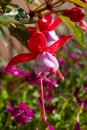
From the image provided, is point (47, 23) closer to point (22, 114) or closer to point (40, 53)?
point (40, 53)

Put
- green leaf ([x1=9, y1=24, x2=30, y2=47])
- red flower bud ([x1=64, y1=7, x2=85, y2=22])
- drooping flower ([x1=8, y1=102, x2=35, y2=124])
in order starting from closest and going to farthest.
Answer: red flower bud ([x1=64, y1=7, x2=85, y2=22]) < green leaf ([x1=9, y1=24, x2=30, y2=47]) < drooping flower ([x1=8, y1=102, x2=35, y2=124])

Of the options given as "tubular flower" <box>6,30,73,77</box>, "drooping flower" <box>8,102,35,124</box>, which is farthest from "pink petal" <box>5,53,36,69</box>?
"drooping flower" <box>8,102,35,124</box>

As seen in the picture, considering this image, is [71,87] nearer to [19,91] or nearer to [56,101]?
[19,91]

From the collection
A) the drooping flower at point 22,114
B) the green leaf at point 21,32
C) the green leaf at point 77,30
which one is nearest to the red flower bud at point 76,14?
the green leaf at point 77,30

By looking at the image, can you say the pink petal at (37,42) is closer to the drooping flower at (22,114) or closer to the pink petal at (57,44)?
the pink petal at (57,44)

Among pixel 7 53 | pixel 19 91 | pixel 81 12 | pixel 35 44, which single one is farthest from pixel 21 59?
pixel 7 53

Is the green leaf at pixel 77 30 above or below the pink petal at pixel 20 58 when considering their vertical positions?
above

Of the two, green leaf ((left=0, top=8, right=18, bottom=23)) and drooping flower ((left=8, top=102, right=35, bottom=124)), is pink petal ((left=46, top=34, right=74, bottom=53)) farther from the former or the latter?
drooping flower ((left=8, top=102, right=35, bottom=124))

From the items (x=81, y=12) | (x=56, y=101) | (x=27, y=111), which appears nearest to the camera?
(x=81, y=12)
